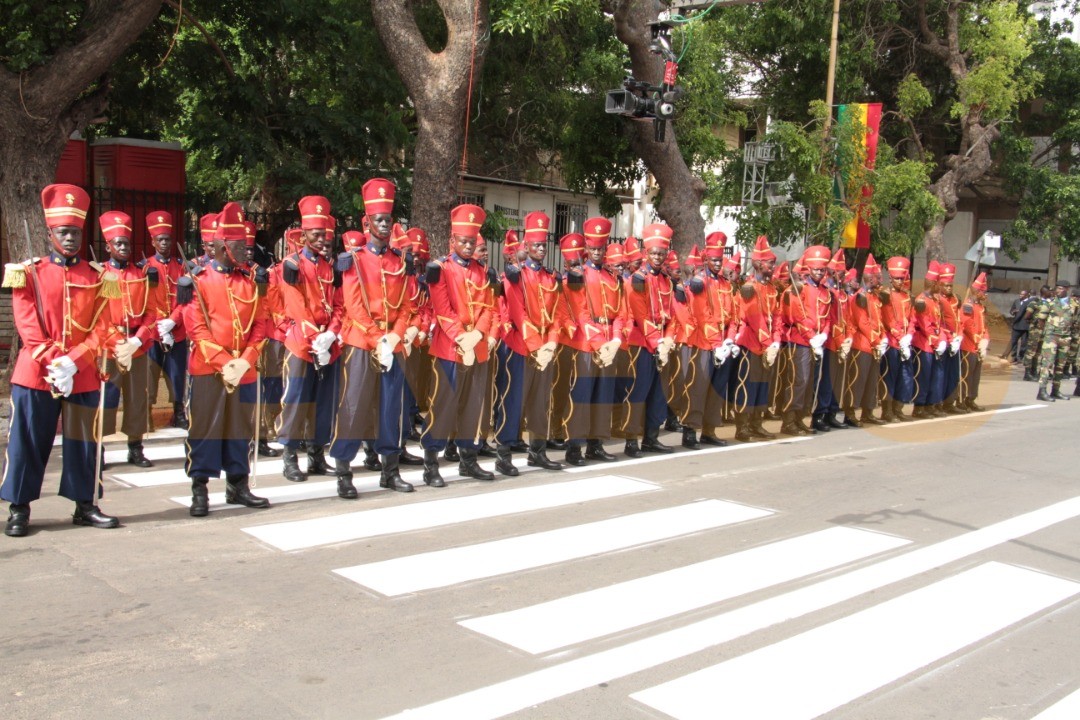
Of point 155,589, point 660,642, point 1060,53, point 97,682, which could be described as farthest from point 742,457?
point 1060,53

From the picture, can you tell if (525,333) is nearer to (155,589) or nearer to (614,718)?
(155,589)

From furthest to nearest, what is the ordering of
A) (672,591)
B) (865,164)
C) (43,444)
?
1. (865,164)
2. (43,444)
3. (672,591)

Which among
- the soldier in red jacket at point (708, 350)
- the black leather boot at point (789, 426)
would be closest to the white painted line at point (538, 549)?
the soldier in red jacket at point (708, 350)

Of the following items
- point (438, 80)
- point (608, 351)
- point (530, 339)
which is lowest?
point (608, 351)

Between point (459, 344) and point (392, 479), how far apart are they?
1272 millimetres

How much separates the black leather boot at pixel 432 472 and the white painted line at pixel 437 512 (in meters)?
0.42

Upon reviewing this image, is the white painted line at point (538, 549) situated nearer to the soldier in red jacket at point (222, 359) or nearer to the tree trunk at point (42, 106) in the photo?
the soldier in red jacket at point (222, 359)

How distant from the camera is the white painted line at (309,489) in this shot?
7836 millimetres

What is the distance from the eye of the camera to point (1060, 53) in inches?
1041

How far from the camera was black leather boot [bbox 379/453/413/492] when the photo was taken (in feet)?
27.5

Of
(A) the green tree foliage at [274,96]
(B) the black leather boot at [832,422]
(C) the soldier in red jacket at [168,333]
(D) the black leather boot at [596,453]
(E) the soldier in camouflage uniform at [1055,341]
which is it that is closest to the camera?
(C) the soldier in red jacket at [168,333]

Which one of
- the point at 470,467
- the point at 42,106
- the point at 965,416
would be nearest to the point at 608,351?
the point at 470,467

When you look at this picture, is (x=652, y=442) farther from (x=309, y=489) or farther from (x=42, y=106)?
(x=42, y=106)

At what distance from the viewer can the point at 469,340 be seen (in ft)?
28.6
